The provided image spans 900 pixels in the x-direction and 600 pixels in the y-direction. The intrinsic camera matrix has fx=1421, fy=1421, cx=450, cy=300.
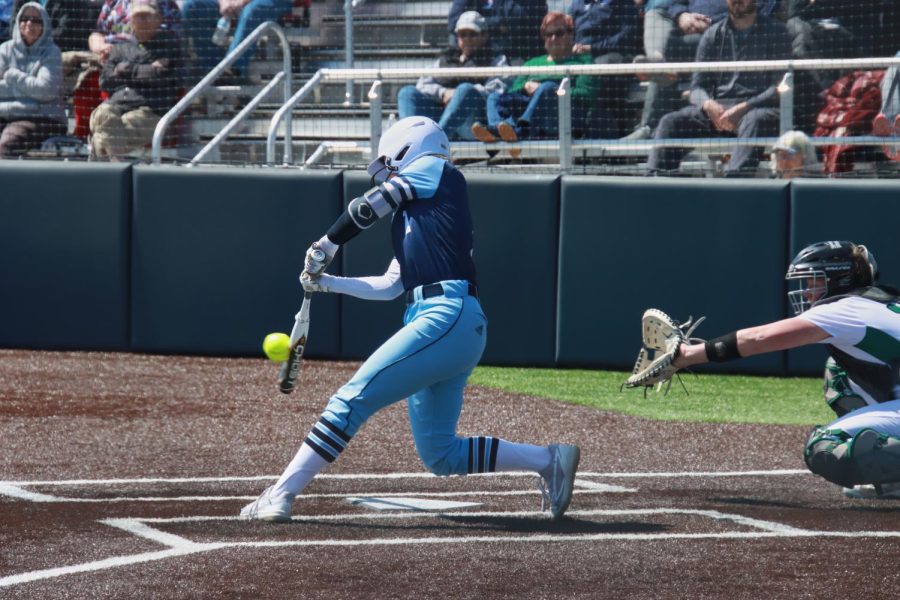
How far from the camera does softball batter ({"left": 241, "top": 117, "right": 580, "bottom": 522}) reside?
5.71m

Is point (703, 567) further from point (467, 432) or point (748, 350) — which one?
point (467, 432)

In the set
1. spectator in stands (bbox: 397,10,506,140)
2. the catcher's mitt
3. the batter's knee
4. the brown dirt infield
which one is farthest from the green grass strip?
the batter's knee

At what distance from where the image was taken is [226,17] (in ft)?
47.5

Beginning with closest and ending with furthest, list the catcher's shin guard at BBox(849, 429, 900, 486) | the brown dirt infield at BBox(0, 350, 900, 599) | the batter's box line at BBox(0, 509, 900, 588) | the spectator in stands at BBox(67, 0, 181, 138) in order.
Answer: the brown dirt infield at BBox(0, 350, 900, 599)
the batter's box line at BBox(0, 509, 900, 588)
the catcher's shin guard at BBox(849, 429, 900, 486)
the spectator in stands at BBox(67, 0, 181, 138)

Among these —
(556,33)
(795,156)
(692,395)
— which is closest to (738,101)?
(795,156)

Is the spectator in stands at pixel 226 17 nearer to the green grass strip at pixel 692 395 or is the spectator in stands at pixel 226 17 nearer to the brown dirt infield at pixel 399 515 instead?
the green grass strip at pixel 692 395

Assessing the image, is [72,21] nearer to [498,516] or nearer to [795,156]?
[795,156]

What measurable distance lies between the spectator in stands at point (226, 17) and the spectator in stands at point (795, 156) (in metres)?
5.34

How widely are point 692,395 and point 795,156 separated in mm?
2053

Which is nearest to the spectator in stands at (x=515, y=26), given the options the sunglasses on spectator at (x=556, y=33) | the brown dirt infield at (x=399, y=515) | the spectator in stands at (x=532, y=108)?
the sunglasses on spectator at (x=556, y=33)

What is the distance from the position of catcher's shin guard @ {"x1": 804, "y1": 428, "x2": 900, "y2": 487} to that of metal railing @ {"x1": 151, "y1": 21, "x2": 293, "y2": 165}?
703cm

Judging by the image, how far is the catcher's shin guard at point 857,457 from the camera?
601 centimetres

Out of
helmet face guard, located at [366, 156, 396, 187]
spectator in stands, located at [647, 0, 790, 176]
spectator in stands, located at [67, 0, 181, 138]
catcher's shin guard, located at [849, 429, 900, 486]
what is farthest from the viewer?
spectator in stands, located at [67, 0, 181, 138]

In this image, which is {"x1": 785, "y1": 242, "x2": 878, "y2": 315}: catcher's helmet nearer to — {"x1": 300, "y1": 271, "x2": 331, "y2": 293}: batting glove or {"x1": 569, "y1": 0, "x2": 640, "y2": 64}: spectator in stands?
{"x1": 300, "y1": 271, "x2": 331, "y2": 293}: batting glove
